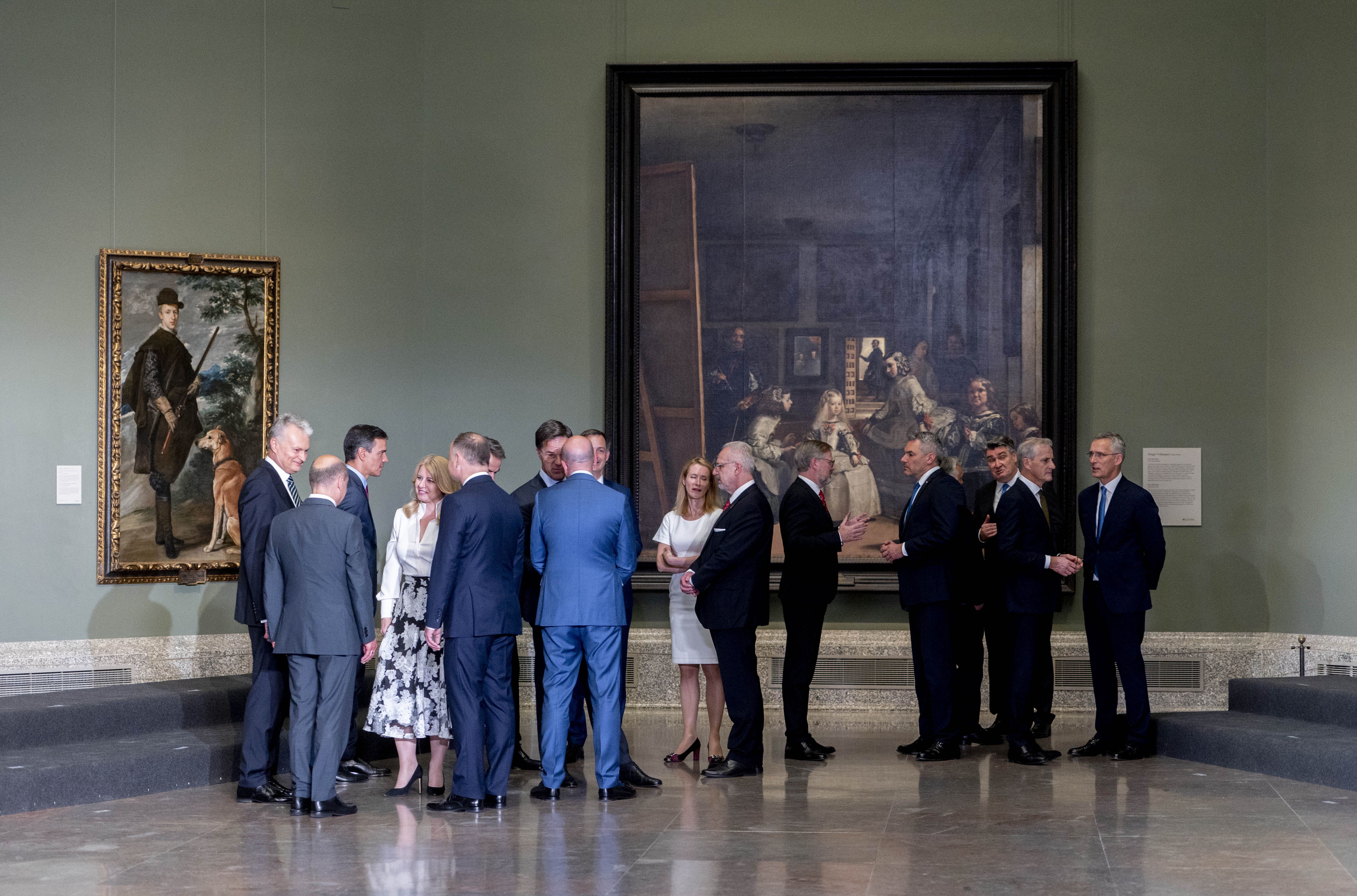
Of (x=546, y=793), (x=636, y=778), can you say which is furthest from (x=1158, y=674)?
(x=546, y=793)

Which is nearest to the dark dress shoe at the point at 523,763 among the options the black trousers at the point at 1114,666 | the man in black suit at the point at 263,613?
the man in black suit at the point at 263,613

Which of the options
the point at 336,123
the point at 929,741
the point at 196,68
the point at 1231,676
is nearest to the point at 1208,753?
the point at 929,741

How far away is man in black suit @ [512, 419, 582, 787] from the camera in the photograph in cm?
688

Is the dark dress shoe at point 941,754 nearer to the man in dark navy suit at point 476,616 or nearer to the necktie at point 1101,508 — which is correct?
the necktie at point 1101,508

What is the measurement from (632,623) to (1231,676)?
4.19m

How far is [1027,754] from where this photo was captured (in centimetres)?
710

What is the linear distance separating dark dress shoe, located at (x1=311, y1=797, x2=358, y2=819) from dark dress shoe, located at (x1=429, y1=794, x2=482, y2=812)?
0.37 meters

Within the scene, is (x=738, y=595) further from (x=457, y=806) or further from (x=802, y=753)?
(x=457, y=806)

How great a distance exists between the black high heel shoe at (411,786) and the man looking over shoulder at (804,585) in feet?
6.68

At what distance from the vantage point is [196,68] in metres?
8.52

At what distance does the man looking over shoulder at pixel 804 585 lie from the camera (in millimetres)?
7215

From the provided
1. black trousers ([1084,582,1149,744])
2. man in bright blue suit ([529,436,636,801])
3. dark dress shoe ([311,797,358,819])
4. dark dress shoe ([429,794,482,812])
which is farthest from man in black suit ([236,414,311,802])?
black trousers ([1084,582,1149,744])

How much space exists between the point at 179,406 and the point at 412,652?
3048mm

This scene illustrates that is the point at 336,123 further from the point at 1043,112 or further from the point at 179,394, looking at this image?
the point at 1043,112
